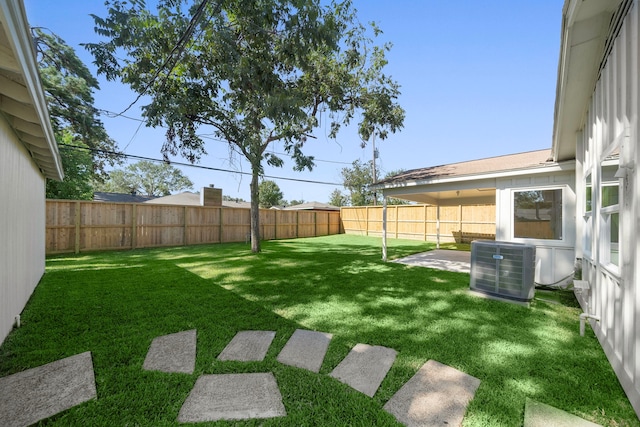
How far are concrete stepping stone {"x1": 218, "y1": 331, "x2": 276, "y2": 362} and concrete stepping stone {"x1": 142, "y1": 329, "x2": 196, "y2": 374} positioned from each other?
279 millimetres

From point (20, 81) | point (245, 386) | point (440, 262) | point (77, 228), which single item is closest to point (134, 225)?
point (77, 228)

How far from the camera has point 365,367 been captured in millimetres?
2227

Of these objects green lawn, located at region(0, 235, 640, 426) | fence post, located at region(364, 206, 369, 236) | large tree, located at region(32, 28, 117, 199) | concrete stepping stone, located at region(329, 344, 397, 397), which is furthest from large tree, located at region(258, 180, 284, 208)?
concrete stepping stone, located at region(329, 344, 397, 397)

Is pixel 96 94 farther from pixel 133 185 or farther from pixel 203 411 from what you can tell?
pixel 133 185

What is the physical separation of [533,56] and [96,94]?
16.3 meters

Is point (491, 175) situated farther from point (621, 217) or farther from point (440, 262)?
point (621, 217)

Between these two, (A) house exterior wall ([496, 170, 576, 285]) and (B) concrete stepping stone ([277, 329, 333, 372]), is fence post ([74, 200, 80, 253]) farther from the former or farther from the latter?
(A) house exterior wall ([496, 170, 576, 285])

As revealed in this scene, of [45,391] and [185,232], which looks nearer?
[45,391]

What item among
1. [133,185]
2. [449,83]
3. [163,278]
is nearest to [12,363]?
[163,278]

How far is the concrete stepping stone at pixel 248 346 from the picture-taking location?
2391mm

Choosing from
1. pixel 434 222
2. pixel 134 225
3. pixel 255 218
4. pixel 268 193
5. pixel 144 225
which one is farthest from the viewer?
pixel 268 193

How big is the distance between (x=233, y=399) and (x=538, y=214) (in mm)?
5870

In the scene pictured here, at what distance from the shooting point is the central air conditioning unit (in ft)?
13.2

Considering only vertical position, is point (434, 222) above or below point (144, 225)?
above
